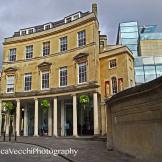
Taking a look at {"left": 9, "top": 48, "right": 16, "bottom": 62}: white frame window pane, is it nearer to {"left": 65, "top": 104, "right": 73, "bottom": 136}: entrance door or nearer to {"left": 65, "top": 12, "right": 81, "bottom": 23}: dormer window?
{"left": 65, "top": 12, "right": 81, "bottom": 23}: dormer window

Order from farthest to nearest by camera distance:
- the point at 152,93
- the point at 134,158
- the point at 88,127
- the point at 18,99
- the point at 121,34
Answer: the point at 121,34 → the point at 18,99 → the point at 88,127 → the point at 134,158 → the point at 152,93

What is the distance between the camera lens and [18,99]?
137ft

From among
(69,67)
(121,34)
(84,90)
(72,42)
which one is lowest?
(84,90)

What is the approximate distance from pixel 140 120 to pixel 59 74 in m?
28.6

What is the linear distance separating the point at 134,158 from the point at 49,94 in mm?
27557

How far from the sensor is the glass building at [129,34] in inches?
3004

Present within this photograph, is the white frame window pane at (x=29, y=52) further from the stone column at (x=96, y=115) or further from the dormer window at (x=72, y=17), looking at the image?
A: the stone column at (x=96, y=115)

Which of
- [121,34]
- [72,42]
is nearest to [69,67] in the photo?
[72,42]

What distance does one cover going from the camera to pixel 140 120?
11250mm

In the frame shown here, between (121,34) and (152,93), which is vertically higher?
(121,34)

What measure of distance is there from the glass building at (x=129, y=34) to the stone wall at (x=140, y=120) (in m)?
62.5

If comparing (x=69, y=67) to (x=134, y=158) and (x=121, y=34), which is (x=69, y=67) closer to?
(x=134, y=158)

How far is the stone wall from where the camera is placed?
9578mm

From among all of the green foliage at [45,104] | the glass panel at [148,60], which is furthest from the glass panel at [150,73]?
the green foliage at [45,104]
